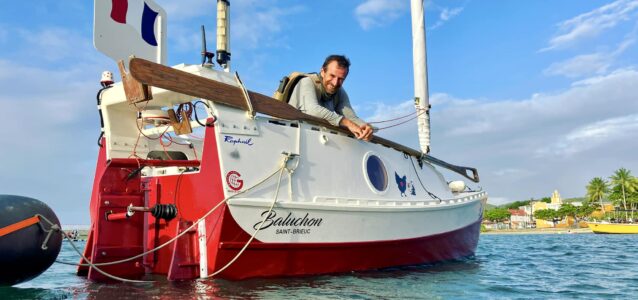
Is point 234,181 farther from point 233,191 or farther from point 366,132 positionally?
point 366,132

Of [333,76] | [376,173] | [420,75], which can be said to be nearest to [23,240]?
[333,76]

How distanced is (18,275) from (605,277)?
6.99 m

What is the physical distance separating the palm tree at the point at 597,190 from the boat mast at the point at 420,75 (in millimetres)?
74929

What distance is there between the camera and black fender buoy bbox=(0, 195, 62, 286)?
421 cm

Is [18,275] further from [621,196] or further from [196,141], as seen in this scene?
[621,196]

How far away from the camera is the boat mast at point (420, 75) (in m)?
10.5

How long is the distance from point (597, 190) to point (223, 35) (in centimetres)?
8143

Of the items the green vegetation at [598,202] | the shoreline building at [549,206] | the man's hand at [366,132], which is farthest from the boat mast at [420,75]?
the shoreline building at [549,206]

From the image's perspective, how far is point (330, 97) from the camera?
742 cm

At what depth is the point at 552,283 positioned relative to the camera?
626 cm

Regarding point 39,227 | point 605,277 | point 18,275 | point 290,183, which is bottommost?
point 605,277

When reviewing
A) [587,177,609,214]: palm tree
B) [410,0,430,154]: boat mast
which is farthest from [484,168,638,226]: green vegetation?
[410,0,430,154]: boat mast

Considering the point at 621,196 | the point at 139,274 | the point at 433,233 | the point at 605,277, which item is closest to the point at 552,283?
the point at 605,277

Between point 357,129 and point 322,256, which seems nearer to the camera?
point 322,256
